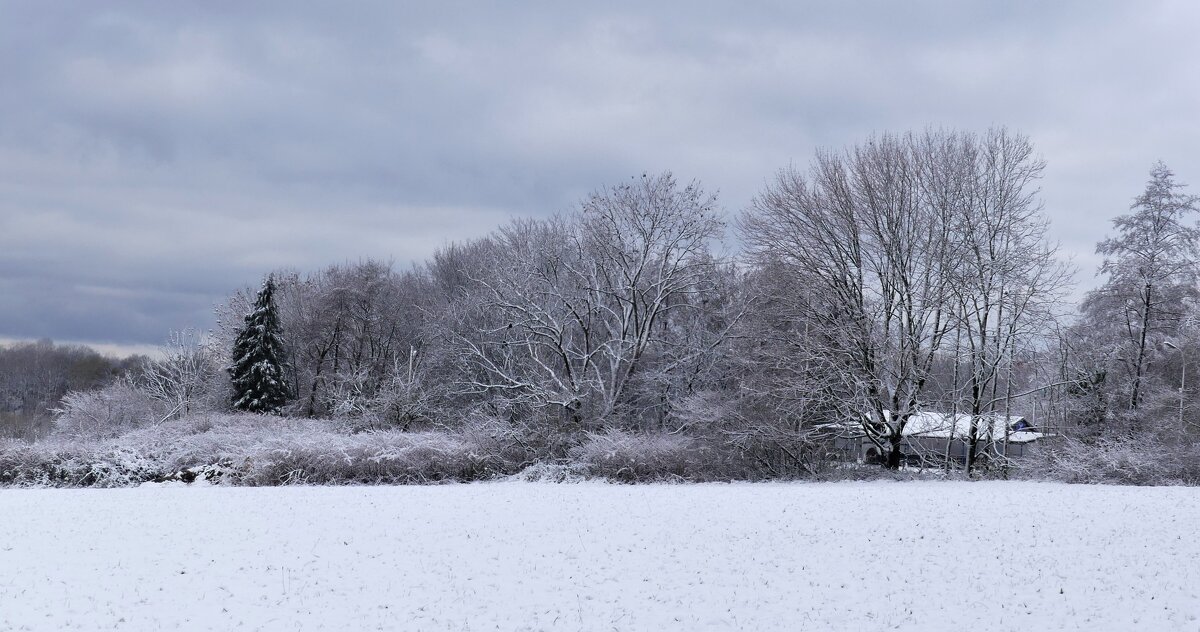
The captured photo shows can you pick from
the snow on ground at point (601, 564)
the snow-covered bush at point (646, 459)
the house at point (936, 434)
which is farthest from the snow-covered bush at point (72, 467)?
the house at point (936, 434)

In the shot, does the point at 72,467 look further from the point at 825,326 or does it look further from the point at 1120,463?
the point at 1120,463

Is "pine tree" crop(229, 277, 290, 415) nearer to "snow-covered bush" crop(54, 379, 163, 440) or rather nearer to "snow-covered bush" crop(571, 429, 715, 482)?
"snow-covered bush" crop(54, 379, 163, 440)

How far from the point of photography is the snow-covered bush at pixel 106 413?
103 ft

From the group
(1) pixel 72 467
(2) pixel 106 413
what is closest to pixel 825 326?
(1) pixel 72 467

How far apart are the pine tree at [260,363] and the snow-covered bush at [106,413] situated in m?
4.53

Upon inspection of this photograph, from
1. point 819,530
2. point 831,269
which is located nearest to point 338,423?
point 831,269

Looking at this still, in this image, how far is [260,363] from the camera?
1652 inches

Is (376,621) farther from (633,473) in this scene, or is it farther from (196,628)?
(633,473)

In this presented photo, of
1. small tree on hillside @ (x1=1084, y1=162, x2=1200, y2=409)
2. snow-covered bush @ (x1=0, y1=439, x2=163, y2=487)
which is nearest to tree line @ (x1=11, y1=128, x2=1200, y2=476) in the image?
small tree on hillside @ (x1=1084, y1=162, x2=1200, y2=409)

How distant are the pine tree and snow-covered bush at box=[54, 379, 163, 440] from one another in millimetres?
4526

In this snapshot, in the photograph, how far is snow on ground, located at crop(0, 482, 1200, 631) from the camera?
9.70 metres

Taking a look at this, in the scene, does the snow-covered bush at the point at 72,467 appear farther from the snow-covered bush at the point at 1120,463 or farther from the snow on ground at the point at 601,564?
the snow-covered bush at the point at 1120,463

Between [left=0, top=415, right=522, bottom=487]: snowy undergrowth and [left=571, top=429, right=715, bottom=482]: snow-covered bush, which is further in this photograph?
[left=571, top=429, right=715, bottom=482]: snow-covered bush

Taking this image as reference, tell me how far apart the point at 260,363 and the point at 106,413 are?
8.62 meters
